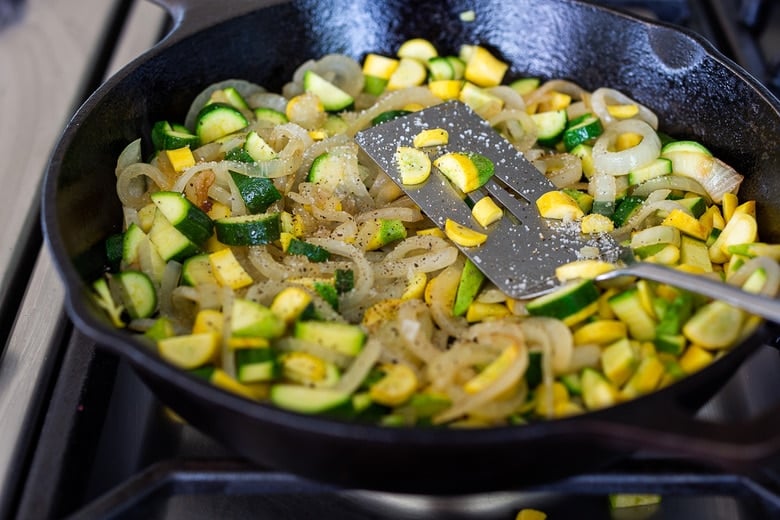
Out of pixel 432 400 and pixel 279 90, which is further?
pixel 279 90

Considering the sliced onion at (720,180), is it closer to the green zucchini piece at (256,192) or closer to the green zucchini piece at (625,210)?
the green zucchini piece at (625,210)

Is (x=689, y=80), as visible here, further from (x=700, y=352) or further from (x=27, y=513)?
(x=27, y=513)

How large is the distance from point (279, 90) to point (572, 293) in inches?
53.1

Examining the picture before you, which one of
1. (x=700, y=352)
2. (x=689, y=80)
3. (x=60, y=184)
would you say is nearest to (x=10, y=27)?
(x=60, y=184)

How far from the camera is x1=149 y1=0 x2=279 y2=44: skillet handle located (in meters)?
2.45

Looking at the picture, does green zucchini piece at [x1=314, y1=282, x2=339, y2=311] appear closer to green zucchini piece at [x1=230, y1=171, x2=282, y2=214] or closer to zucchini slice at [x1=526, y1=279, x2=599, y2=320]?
green zucchini piece at [x1=230, y1=171, x2=282, y2=214]

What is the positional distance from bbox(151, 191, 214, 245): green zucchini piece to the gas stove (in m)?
0.41

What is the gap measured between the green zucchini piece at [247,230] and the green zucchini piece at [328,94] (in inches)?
24.0

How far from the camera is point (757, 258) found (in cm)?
191

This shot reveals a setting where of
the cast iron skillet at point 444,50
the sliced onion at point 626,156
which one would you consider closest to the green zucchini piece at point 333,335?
the cast iron skillet at point 444,50

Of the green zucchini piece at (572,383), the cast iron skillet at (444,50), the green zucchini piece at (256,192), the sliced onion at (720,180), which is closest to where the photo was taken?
the cast iron skillet at (444,50)

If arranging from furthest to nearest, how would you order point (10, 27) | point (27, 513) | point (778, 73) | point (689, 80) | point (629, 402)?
point (10, 27) → point (778, 73) → point (689, 80) → point (27, 513) → point (629, 402)

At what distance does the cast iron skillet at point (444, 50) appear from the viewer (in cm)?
145

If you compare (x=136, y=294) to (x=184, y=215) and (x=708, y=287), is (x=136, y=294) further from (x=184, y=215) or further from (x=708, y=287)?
(x=708, y=287)
